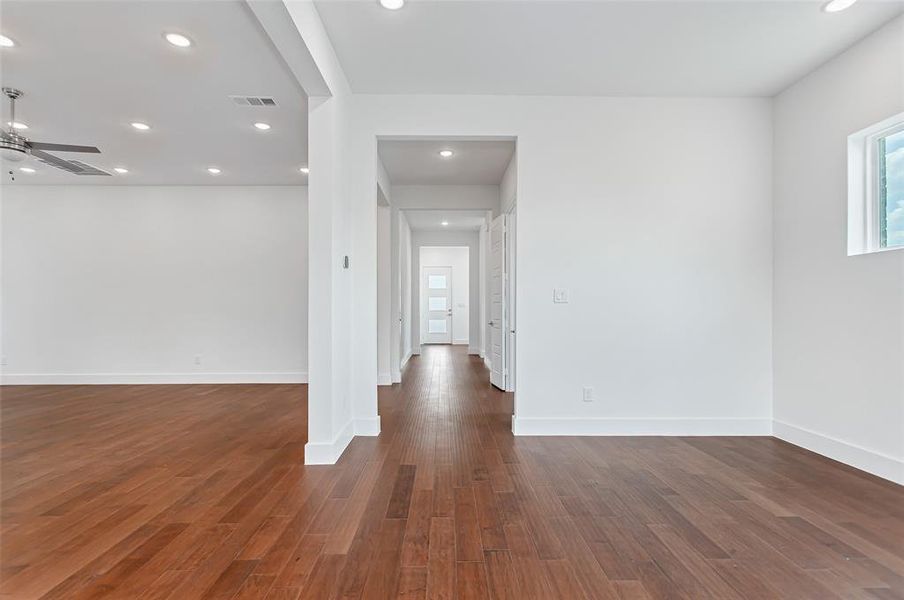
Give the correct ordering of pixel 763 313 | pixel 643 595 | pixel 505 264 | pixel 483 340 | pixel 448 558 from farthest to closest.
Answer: pixel 483 340, pixel 505 264, pixel 763 313, pixel 448 558, pixel 643 595

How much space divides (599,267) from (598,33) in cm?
177

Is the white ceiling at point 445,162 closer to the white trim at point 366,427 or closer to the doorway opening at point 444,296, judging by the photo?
the white trim at point 366,427

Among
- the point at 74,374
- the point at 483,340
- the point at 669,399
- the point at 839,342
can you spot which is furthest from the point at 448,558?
the point at 483,340

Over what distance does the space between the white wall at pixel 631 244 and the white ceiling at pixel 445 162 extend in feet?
1.93

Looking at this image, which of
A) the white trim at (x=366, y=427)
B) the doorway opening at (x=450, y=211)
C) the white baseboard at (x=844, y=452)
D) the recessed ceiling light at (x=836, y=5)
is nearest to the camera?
the recessed ceiling light at (x=836, y=5)

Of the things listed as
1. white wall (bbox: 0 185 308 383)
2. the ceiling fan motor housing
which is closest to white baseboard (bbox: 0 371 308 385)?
white wall (bbox: 0 185 308 383)

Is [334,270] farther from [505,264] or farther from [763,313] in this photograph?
[763,313]

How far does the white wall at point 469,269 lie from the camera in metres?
10.2

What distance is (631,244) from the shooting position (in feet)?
12.7

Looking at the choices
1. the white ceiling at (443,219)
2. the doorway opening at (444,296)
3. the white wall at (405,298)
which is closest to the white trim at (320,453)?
the white wall at (405,298)

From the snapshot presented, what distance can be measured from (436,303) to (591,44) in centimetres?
1035


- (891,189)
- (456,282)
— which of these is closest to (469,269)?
(456,282)

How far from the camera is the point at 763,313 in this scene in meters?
3.85

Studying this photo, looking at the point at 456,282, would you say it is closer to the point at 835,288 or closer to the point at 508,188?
the point at 508,188
